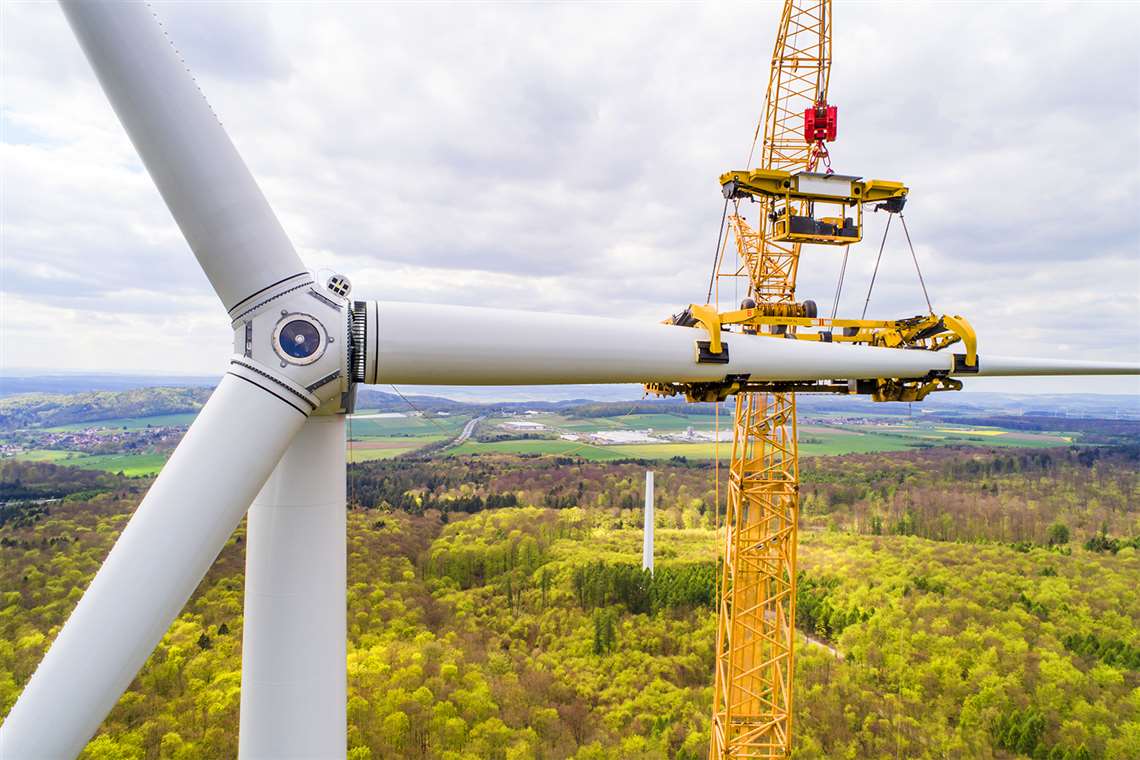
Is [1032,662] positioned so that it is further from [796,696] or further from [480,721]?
[480,721]

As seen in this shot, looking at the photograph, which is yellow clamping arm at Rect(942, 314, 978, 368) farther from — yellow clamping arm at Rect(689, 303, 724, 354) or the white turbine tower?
the white turbine tower

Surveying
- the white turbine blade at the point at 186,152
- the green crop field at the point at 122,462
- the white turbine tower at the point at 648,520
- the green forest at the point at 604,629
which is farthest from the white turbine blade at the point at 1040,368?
the green crop field at the point at 122,462

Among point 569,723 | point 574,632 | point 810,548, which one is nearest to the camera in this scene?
point 569,723

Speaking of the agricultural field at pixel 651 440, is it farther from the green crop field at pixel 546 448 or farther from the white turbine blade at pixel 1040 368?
the white turbine blade at pixel 1040 368

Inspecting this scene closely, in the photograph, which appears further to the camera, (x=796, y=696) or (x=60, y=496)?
(x=60, y=496)

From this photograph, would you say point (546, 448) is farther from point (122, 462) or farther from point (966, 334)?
point (966, 334)

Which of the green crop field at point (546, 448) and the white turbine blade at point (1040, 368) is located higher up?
the white turbine blade at point (1040, 368)

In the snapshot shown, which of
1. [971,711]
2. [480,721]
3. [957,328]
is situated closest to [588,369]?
[957,328]
